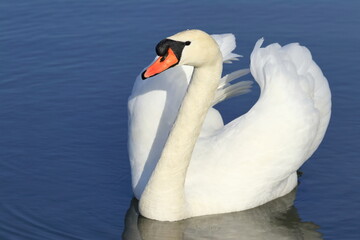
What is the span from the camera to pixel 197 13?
13078 mm

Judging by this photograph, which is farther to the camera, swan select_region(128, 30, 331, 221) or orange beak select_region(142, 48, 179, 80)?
swan select_region(128, 30, 331, 221)

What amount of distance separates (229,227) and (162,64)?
1.84 m

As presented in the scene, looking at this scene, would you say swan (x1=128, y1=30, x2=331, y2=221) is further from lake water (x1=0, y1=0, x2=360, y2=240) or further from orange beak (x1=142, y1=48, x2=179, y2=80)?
orange beak (x1=142, y1=48, x2=179, y2=80)

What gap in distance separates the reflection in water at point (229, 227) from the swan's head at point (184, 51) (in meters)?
1.58

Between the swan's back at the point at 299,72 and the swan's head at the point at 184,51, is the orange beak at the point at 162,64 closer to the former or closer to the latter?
the swan's head at the point at 184,51

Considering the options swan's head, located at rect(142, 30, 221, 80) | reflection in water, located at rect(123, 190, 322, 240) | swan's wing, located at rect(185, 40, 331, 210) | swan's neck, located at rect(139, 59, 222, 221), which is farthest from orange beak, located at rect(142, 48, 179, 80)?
reflection in water, located at rect(123, 190, 322, 240)

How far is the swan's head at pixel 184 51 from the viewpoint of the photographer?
24.3 ft

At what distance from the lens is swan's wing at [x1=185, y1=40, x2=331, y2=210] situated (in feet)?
27.8

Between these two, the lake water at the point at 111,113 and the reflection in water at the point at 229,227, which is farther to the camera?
the lake water at the point at 111,113

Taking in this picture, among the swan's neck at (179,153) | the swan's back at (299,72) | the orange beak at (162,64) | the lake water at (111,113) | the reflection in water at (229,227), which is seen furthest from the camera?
the swan's back at (299,72)

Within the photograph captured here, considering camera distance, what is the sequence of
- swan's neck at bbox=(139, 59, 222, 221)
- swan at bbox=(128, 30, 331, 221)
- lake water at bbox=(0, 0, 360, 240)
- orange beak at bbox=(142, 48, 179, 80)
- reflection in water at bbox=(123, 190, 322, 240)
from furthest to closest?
lake water at bbox=(0, 0, 360, 240) < reflection in water at bbox=(123, 190, 322, 240) < swan at bbox=(128, 30, 331, 221) < swan's neck at bbox=(139, 59, 222, 221) < orange beak at bbox=(142, 48, 179, 80)

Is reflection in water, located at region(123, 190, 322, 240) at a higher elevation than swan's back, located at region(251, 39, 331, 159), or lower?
lower

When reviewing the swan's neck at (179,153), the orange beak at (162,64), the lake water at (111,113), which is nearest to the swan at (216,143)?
the swan's neck at (179,153)

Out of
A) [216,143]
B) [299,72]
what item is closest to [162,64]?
[216,143]
